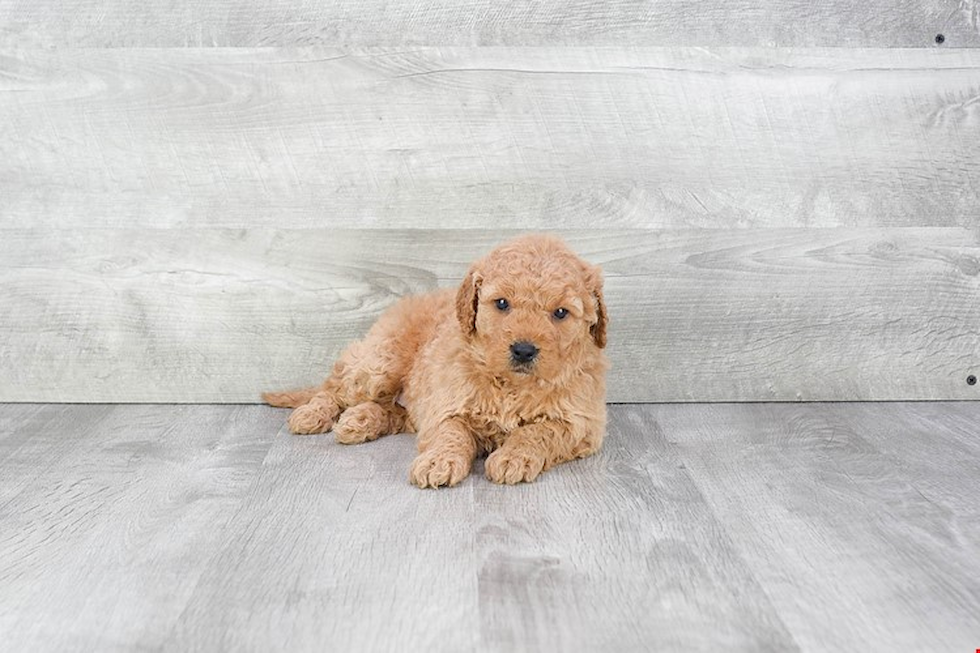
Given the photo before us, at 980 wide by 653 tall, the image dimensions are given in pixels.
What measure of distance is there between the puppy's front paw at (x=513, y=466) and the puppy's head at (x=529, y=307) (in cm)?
16

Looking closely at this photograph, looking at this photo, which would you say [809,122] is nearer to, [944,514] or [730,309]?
[730,309]

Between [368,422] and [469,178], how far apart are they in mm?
710

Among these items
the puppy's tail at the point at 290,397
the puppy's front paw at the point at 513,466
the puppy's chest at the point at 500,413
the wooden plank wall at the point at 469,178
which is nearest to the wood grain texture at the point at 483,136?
the wooden plank wall at the point at 469,178

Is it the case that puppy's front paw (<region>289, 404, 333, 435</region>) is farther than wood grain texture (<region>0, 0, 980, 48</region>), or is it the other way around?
wood grain texture (<region>0, 0, 980, 48</region>)

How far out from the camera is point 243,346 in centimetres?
252

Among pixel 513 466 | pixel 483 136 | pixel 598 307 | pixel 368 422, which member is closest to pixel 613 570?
pixel 513 466

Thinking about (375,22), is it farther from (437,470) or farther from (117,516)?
(117,516)

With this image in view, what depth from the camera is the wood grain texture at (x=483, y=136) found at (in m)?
2.40

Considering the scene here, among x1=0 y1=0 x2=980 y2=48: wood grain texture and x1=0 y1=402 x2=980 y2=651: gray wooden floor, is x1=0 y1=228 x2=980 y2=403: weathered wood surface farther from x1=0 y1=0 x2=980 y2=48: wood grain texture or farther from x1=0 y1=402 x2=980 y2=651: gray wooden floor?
x1=0 y1=0 x2=980 y2=48: wood grain texture

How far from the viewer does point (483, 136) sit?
243 cm

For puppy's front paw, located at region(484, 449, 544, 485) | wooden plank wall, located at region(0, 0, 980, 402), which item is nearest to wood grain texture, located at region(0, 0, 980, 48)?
wooden plank wall, located at region(0, 0, 980, 402)

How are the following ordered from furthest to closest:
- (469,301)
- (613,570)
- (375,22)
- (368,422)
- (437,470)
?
(375,22)
(368,422)
(469,301)
(437,470)
(613,570)

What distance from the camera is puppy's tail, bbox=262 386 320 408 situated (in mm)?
2402

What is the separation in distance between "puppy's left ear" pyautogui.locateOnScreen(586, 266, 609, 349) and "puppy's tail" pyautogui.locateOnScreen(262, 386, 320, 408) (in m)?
0.77
